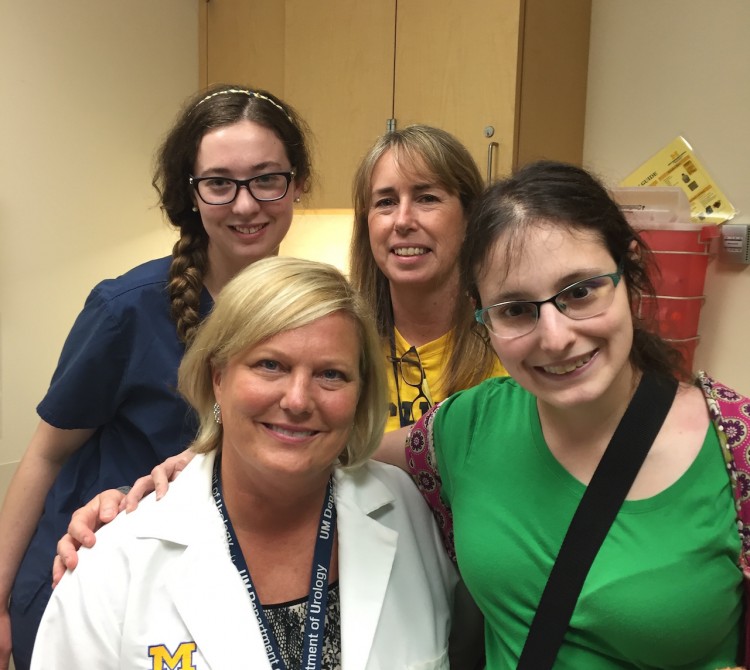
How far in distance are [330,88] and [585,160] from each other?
1.06 meters

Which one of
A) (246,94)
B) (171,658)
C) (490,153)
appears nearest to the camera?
(171,658)

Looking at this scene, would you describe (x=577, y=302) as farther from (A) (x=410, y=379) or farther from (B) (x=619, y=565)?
(A) (x=410, y=379)

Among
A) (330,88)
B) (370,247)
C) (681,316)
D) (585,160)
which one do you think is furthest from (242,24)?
(681,316)

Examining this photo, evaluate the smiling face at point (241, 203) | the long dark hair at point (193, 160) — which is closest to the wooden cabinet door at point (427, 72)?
the long dark hair at point (193, 160)

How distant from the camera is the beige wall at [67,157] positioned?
2.96 meters

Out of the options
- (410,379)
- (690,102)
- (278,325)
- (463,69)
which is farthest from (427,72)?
(278,325)

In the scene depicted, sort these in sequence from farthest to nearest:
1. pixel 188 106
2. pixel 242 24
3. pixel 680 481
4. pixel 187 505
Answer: pixel 242 24, pixel 188 106, pixel 187 505, pixel 680 481

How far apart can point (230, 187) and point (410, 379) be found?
639 millimetres

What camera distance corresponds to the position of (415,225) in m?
1.78

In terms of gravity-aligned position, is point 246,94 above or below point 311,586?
above

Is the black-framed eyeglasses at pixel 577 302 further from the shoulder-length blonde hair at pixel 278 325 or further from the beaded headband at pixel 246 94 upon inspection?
the beaded headband at pixel 246 94

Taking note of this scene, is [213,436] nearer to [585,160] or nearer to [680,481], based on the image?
[680,481]

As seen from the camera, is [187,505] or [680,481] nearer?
[680,481]

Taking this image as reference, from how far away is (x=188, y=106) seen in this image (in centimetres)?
179
